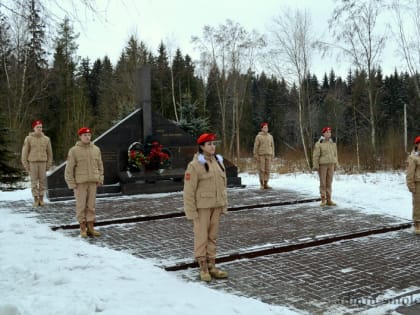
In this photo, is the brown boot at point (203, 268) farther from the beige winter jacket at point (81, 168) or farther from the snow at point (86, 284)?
the beige winter jacket at point (81, 168)

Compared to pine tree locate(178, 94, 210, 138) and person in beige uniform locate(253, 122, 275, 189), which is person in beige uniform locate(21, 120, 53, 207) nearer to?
person in beige uniform locate(253, 122, 275, 189)

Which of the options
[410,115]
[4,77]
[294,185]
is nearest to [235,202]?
[294,185]

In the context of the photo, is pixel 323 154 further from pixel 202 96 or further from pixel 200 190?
pixel 202 96

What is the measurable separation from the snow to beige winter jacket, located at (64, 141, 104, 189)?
3.16 feet

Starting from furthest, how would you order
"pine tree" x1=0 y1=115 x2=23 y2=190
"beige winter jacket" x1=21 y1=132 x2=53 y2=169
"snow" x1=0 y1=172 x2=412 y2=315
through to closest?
"pine tree" x1=0 y1=115 x2=23 y2=190 < "beige winter jacket" x1=21 y1=132 x2=53 y2=169 < "snow" x1=0 y1=172 x2=412 y2=315

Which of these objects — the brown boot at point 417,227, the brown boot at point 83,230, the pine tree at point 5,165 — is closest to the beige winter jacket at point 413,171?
the brown boot at point 417,227

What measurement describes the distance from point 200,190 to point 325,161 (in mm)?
5707

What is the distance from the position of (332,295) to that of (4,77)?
965 inches

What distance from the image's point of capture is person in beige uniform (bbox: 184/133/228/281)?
16.5 ft

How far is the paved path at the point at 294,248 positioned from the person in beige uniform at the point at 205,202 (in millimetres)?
289

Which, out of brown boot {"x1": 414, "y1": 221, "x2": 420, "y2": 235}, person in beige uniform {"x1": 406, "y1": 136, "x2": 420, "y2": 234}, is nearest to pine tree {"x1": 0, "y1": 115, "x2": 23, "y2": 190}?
person in beige uniform {"x1": 406, "y1": 136, "x2": 420, "y2": 234}

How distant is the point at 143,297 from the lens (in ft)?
13.8

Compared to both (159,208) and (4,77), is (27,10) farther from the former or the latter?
(4,77)

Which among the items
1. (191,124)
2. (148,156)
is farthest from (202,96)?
(148,156)
